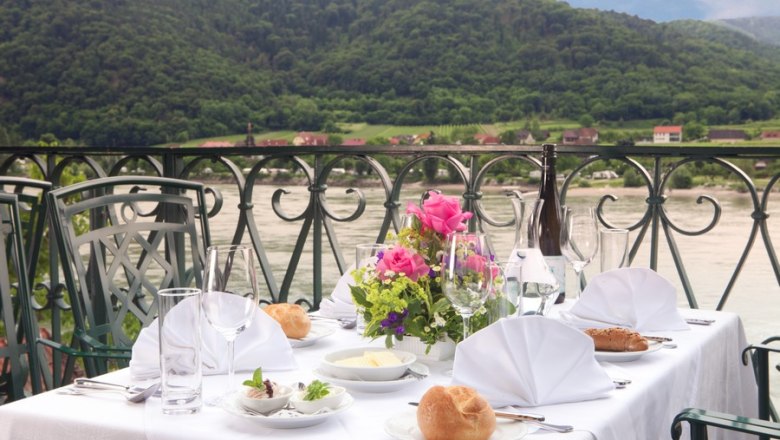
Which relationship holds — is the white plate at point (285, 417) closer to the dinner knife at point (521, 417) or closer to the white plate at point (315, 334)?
the dinner knife at point (521, 417)

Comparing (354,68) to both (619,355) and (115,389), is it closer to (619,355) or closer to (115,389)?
(619,355)

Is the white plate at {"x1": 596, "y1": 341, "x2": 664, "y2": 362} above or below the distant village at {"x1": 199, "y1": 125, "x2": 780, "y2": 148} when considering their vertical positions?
below

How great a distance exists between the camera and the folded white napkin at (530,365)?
0.98m

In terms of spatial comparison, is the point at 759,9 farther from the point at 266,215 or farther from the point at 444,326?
the point at 444,326

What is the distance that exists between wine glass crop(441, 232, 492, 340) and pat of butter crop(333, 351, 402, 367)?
117mm

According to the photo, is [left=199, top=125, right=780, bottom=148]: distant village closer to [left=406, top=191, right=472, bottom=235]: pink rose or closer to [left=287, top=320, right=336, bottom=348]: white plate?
[left=287, top=320, right=336, bottom=348]: white plate

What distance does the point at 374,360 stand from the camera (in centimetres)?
107

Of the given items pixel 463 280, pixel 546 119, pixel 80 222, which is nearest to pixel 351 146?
pixel 463 280

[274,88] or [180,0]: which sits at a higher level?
[180,0]

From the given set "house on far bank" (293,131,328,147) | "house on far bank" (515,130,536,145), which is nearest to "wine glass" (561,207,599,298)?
"house on far bank" (515,130,536,145)

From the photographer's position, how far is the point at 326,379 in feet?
3.49

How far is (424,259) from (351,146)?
121cm

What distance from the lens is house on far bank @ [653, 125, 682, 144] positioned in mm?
15883

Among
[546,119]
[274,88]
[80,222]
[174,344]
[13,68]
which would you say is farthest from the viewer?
[274,88]
